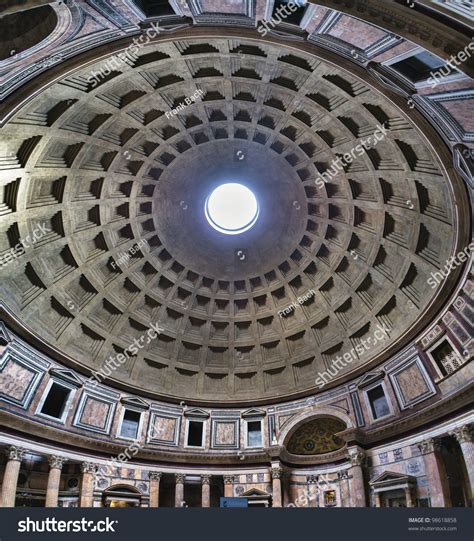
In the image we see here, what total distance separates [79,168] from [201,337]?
15232 millimetres

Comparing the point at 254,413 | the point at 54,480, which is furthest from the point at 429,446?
the point at 54,480

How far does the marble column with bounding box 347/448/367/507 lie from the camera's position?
21438mm

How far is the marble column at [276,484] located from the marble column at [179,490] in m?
5.69

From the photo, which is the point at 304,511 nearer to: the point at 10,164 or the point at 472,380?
the point at 472,380

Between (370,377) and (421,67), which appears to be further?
(370,377)

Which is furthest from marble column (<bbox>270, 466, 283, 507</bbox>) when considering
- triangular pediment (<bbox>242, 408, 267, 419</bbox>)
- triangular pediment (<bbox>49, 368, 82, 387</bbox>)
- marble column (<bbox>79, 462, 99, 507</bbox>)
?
triangular pediment (<bbox>49, 368, 82, 387</bbox>)

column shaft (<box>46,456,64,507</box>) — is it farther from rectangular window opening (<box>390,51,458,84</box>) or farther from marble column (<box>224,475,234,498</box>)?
rectangular window opening (<box>390,51,458,84</box>)

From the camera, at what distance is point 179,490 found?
82.1 ft

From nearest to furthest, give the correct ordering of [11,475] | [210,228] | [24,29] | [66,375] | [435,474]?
[24,29] < [435,474] < [11,475] < [66,375] < [210,228]

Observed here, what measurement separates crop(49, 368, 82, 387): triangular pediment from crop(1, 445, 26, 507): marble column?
4.60 meters

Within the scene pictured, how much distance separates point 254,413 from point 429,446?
12404 millimetres

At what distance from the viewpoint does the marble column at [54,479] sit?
67.1 feet

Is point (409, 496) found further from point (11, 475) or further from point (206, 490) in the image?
point (11, 475)

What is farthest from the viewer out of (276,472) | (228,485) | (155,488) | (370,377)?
(228,485)
